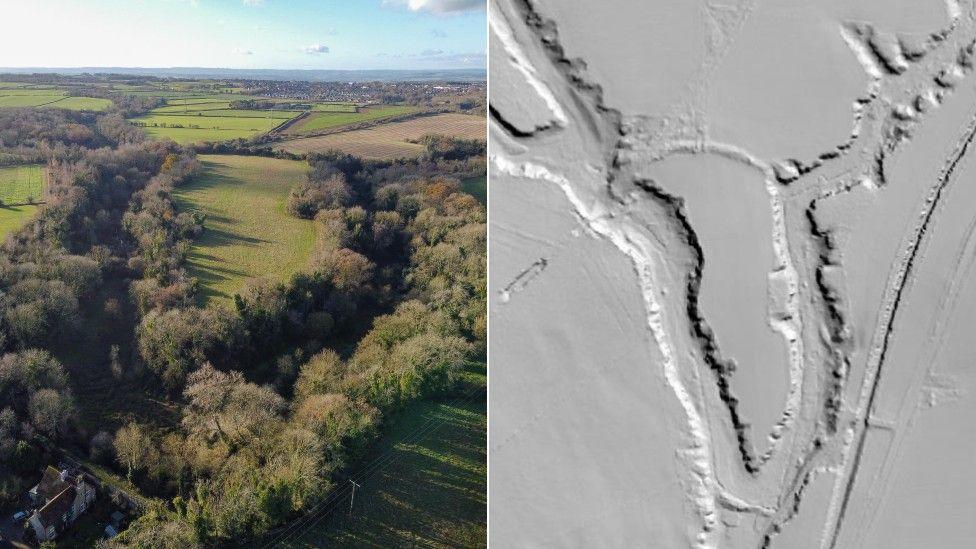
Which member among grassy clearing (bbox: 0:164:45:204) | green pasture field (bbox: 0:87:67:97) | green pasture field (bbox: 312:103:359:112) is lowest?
grassy clearing (bbox: 0:164:45:204)

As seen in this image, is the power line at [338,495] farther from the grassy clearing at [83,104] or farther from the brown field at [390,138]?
the grassy clearing at [83,104]

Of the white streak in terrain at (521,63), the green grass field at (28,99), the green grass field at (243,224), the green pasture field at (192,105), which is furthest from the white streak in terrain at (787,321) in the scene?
the green grass field at (28,99)

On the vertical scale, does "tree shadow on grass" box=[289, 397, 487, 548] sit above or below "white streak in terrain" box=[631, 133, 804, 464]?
below

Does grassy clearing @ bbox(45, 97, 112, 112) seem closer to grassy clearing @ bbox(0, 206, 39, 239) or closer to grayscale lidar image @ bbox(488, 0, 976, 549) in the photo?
grassy clearing @ bbox(0, 206, 39, 239)

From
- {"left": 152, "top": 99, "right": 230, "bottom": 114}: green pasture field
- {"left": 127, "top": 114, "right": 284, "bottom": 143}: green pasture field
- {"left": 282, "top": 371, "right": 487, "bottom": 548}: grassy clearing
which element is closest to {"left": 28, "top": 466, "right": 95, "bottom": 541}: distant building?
{"left": 282, "top": 371, "right": 487, "bottom": 548}: grassy clearing

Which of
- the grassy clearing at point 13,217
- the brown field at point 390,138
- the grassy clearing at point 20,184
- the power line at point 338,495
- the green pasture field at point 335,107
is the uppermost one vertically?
the green pasture field at point 335,107

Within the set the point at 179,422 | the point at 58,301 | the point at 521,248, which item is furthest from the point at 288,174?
the point at 521,248
